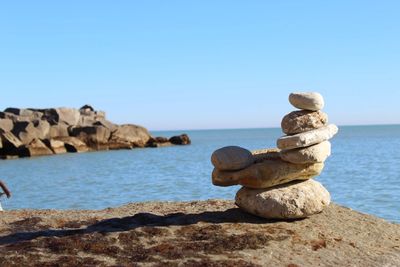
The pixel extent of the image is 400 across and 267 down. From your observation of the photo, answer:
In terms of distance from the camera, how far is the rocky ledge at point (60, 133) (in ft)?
183

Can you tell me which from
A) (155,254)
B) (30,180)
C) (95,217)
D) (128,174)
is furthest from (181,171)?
(155,254)

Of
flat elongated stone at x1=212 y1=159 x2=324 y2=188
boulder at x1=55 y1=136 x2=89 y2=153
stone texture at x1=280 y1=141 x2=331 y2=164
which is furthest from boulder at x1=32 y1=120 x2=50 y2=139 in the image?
stone texture at x1=280 y1=141 x2=331 y2=164

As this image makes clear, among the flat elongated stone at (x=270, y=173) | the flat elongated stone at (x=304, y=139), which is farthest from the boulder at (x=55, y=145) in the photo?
the flat elongated stone at (x=304, y=139)

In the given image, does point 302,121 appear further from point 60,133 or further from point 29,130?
point 60,133

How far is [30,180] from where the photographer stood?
3666 centimetres

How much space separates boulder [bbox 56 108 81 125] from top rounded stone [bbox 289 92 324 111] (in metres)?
51.3

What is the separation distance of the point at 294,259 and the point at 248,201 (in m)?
2.79

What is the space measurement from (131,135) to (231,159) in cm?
5841

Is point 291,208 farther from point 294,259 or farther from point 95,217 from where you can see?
point 95,217

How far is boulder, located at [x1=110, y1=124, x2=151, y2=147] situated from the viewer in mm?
68938

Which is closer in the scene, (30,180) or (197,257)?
(197,257)

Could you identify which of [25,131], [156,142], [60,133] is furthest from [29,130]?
[156,142]

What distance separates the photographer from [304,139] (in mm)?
13305

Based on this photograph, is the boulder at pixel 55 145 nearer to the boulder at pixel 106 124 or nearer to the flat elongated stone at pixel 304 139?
the boulder at pixel 106 124
